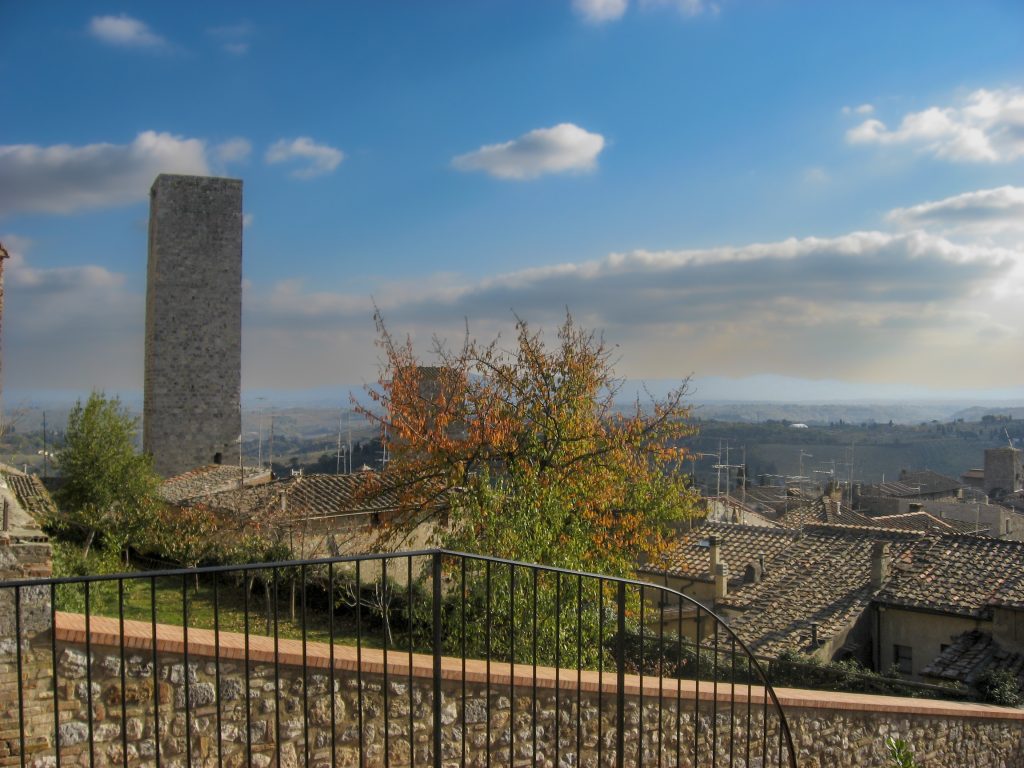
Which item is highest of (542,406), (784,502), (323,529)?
(542,406)

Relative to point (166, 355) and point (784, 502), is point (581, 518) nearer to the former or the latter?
point (166, 355)

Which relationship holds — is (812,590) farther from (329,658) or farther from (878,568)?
(329,658)

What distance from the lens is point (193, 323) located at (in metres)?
27.8

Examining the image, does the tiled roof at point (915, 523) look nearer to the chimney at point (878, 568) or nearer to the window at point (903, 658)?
the chimney at point (878, 568)

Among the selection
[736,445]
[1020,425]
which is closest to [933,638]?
[736,445]

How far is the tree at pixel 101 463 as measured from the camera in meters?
18.4

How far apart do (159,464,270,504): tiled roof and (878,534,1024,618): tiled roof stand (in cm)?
1552

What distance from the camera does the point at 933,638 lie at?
57.0 feet

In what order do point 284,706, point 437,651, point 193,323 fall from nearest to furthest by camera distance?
point 437,651
point 284,706
point 193,323

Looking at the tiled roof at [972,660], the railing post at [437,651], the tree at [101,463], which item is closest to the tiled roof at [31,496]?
the tree at [101,463]

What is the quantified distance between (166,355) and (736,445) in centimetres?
6404

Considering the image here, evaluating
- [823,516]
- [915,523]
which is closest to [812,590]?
[915,523]

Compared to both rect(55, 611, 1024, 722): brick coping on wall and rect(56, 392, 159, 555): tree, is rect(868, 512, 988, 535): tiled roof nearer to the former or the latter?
rect(56, 392, 159, 555): tree

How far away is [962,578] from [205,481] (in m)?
18.9
